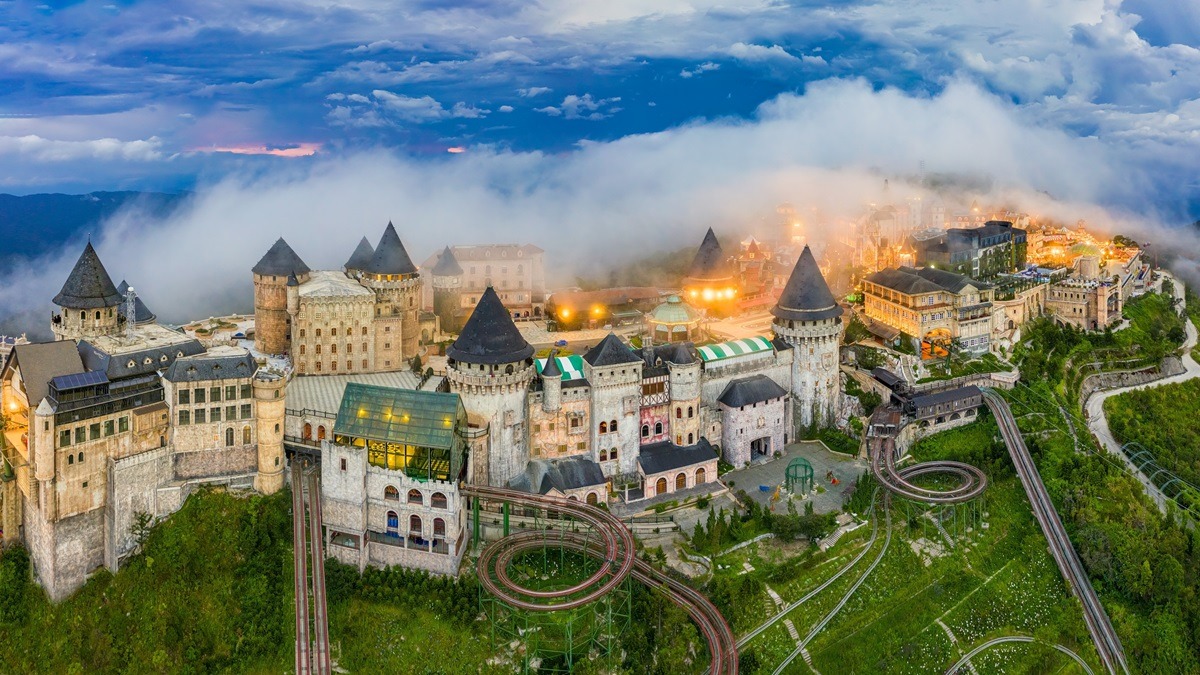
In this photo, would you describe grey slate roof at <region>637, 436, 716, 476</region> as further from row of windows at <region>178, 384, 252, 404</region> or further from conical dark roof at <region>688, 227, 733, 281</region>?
conical dark roof at <region>688, 227, 733, 281</region>

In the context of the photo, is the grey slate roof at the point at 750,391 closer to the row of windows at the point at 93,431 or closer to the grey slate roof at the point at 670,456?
the grey slate roof at the point at 670,456

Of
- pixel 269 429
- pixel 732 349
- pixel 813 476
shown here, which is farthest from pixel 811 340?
pixel 269 429

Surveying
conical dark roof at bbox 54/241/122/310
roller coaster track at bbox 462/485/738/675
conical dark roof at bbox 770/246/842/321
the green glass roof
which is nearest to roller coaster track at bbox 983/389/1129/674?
conical dark roof at bbox 770/246/842/321

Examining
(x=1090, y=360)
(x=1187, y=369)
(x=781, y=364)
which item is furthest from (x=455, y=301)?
(x=1187, y=369)

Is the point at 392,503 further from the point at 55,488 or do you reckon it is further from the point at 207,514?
the point at 55,488

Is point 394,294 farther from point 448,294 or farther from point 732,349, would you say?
point 732,349

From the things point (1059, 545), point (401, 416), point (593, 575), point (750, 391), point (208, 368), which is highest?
point (208, 368)
